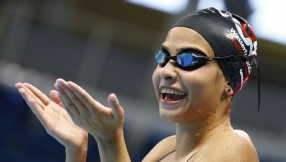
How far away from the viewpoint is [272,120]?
5.69 m

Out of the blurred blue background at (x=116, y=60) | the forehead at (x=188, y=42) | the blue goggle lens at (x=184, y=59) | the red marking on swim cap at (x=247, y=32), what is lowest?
the blurred blue background at (x=116, y=60)

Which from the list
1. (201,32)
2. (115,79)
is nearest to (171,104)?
(201,32)

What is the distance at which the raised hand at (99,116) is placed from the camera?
1.65 m

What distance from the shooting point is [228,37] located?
172 centimetres

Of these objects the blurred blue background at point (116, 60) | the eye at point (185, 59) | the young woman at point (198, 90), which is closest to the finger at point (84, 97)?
the young woman at point (198, 90)

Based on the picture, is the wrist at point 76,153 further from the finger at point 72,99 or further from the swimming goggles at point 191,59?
the swimming goggles at point 191,59

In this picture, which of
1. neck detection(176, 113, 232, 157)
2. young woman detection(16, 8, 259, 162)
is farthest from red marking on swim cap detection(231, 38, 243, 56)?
neck detection(176, 113, 232, 157)

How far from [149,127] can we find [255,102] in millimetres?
1514

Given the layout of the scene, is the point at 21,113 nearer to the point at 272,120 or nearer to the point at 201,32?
the point at 272,120

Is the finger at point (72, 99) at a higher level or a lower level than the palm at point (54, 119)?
higher

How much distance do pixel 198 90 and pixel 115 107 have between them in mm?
309

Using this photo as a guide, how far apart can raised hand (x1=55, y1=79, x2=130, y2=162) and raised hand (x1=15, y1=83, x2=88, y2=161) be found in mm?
99

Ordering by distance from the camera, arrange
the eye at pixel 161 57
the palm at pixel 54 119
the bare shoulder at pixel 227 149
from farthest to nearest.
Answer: the palm at pixel 54 119 → the eye at pixel 161 57 → the bare shoulder at pixel 227 149

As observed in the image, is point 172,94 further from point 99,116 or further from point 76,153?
point 76,153
